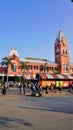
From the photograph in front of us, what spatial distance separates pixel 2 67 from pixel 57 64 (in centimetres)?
2821

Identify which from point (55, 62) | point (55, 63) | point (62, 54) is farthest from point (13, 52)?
point (62, 54)

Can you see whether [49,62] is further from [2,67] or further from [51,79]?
[51,79]

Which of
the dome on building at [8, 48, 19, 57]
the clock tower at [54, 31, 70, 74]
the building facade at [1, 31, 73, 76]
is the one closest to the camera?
the building facade at [1, 31, 73, 76]

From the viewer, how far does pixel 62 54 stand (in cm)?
12262

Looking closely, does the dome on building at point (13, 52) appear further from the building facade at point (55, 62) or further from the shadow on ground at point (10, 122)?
the shadow on ground at point (10, 122)

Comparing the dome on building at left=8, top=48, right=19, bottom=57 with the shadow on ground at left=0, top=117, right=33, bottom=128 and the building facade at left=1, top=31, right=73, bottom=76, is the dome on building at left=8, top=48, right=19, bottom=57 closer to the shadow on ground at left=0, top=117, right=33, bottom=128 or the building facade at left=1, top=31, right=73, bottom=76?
the building facade at left=1, top=31, right=73, bottom=76

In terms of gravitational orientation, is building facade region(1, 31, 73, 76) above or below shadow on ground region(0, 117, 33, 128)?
above

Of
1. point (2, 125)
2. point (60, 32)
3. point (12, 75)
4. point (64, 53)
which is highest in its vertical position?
point (60, 32)

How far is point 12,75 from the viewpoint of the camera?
10838 cm

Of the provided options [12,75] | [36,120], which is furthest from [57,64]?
[36,120]

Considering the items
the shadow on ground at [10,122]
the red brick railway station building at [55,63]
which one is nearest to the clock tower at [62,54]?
the red brick railway station building at [55,63]

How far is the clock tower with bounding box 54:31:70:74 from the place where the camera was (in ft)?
401

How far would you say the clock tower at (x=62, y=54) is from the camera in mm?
122125

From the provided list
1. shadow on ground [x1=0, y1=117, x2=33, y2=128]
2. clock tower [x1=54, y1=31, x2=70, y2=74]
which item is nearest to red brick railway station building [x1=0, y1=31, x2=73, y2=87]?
clock tower [x1=54, y1=31, x2=70, y2=74]
